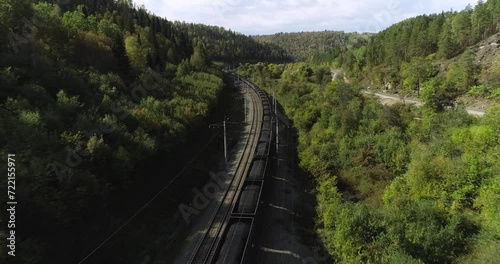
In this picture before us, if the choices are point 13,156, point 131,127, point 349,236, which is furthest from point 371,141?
point 13,156

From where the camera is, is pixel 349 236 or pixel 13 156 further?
pixel 349 236

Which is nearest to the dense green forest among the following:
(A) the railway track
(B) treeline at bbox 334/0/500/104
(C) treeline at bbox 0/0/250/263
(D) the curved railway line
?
(C) treeline at bbox 0/0/250/263

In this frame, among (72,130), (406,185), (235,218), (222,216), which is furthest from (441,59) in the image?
(72,130)

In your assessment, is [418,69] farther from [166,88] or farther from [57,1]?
[57,1]

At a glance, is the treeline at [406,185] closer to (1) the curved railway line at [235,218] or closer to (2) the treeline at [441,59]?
(1) the curved railway line at [235,218]

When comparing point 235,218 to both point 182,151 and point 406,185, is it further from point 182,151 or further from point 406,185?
point 182,151

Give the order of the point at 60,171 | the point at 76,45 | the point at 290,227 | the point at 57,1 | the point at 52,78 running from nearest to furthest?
the point at 60,171 < the point at 290,227 < the point at 52,78 < the point at 76,45 < the point at 57,1
